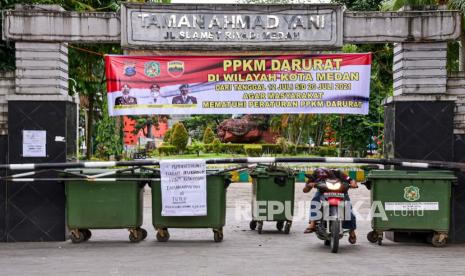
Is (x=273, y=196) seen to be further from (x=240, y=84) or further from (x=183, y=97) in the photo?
(x=183, y=97)

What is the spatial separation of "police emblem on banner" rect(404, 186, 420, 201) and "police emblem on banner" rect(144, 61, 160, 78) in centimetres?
478

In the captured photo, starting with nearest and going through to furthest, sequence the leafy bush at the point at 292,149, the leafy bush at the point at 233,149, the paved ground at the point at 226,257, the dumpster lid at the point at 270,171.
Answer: the paved ground at the point at 226,257 → the dumpster lid at the point at 270,171 → the leafy bush at the point at 292,149 → the leafy bush at the point at 233,149

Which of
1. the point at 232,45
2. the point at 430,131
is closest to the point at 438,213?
the point at 430,131

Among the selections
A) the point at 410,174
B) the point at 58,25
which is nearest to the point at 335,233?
the point at 410,174

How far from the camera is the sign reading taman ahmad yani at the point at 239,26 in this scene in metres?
11.7

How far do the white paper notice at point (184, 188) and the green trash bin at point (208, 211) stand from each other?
0.60 feet

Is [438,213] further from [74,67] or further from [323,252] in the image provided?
[74,67]

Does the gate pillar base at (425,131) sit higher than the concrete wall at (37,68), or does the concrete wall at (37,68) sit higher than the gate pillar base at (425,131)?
the concrete wall at (37,68)

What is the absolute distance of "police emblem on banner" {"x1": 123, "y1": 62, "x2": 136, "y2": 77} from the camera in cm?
1197

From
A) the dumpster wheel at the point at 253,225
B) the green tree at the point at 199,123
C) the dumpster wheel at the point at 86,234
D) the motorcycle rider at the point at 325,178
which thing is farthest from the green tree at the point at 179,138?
the motorcycle rider at the point at 325,178

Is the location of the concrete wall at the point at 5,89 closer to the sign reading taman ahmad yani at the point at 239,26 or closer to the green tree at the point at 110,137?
the sign reading taman ahmad yani at the point at 239,26

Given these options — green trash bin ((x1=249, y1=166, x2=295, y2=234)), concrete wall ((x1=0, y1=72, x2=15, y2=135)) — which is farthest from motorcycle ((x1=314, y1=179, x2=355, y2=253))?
concrete wall ((x1=0, y1=72, x2=15, y2=135))

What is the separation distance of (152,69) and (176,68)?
17.0 inches

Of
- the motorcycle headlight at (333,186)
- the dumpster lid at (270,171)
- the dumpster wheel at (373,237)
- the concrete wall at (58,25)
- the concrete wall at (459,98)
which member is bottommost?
the dumpster wheel at (373,237)
